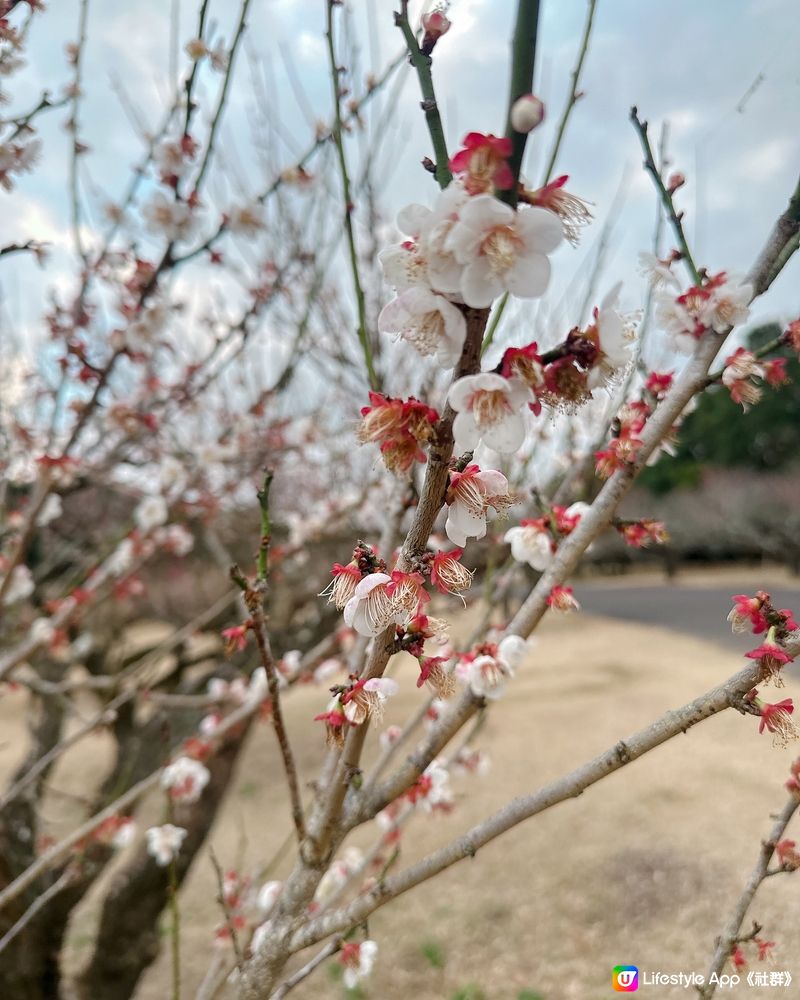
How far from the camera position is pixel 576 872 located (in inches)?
142

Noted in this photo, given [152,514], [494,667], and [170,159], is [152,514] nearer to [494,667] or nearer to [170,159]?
[170,159]

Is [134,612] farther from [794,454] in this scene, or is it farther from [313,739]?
[794,454]

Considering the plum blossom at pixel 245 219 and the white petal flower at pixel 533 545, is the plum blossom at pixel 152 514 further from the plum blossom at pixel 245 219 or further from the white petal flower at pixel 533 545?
the white petal flower at pixel 533 545

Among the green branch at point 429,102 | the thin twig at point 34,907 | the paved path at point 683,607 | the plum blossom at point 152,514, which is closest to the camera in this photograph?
the green branch at point 429,102

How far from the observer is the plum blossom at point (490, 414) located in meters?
0.55

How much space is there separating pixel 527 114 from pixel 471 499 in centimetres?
32

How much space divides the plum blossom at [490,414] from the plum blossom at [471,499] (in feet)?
0.19

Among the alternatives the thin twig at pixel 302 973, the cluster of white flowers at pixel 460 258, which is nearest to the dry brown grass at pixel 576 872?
the thin twig at pixel 302 973

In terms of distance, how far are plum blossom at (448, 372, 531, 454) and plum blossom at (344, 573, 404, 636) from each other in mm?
166

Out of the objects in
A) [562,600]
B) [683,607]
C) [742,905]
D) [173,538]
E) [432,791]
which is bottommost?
[683,607]

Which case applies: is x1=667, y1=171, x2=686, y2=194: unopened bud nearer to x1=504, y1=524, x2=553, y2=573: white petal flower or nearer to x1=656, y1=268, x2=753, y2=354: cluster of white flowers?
x1=656, y1=268, x2=753, y2=354: cluster of white flowers

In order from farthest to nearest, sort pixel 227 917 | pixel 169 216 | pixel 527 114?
pixel 169 216, pixel 227 917, pixel 527 114

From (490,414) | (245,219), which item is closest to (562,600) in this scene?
(490,414)

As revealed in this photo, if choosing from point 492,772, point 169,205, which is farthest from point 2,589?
point 492,772
